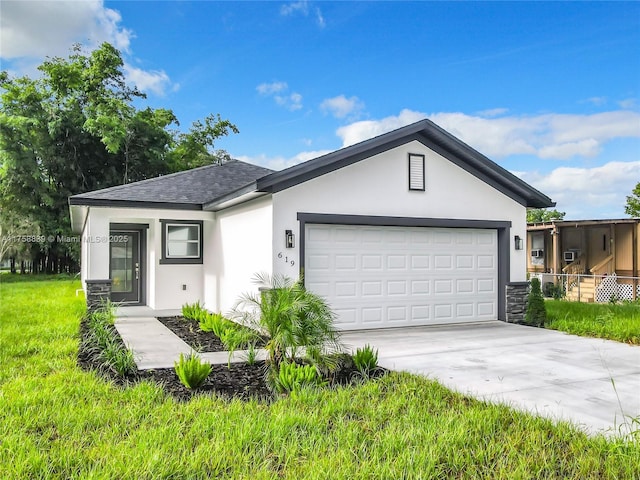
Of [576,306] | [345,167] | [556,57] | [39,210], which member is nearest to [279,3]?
[345,167]

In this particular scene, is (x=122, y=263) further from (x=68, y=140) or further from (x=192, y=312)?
(x=68, y=140)

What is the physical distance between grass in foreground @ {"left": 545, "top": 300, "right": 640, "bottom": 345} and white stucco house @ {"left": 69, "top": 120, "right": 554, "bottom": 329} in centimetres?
132

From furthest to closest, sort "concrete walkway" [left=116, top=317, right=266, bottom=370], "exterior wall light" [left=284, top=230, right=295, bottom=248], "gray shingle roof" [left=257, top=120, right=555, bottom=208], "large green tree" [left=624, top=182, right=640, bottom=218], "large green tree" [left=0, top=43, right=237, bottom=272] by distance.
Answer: "large green tree" [left=624, top=182, right=640, bottom=218] < "large green tree" [left=0, top=43, right=237, bottom=272] < "exterior wall light" [left=284, top=230, right=295, bottom=248] < "gray shingle roof" [left=257, top=120, right=555, bottom=208] < "concrete walkway" [left=116, top=317, right=266, bottom=370]

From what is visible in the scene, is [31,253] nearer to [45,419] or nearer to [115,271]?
[115,271]

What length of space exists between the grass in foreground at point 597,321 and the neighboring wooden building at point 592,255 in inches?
213

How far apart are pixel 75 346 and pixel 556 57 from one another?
46.7ft

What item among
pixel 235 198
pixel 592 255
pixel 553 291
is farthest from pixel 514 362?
pixel 592 255

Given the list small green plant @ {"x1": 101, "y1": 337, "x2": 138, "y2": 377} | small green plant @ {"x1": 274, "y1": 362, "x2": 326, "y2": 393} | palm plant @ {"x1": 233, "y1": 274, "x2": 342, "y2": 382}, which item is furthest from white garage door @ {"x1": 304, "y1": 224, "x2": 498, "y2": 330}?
small green plant @ {"x1": 274, "y1": 362, "x2": 326, "y2": 393}

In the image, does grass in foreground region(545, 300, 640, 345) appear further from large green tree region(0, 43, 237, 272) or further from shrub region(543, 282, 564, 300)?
large green tree region(0, 43, 237, 272)

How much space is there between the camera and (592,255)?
20.2m

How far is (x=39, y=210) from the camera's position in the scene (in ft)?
92.3

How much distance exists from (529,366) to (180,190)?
9.31m

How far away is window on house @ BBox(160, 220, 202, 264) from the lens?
41.7 feet

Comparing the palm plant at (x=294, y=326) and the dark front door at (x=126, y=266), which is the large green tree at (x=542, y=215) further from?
the palm plant at (x=294, y=326)
